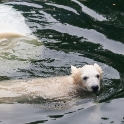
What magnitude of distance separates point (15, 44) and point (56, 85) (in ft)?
6.78

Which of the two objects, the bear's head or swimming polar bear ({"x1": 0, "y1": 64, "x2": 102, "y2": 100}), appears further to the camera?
swimming polar bear ({"x1": 0, "y1": 64, "x2": 102, "y2": 100})

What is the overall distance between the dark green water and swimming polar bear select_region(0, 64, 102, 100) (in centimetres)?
30

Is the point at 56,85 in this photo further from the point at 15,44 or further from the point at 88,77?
the point at 15,44

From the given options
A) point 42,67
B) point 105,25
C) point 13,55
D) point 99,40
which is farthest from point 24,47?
point 105,25

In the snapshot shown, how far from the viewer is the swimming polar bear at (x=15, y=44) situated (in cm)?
749

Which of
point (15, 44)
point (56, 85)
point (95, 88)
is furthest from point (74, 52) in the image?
point (95, 88)

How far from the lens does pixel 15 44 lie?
8.38 m

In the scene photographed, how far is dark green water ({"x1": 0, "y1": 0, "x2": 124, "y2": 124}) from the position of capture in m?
6.04

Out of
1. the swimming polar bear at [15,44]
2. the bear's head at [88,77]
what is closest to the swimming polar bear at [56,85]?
the bear's head at [88,77]

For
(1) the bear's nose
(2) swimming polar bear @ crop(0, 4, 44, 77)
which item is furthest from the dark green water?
(1) the bear's nose

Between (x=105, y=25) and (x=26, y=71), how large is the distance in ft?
9.85

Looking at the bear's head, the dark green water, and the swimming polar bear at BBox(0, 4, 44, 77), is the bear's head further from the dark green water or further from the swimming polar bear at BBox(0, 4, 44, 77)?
the swimming polar bear at BBox(0, 4, 44, 77)

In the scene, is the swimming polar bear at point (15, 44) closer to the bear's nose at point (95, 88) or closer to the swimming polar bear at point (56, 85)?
the swimming polar bear at point (56, 85)

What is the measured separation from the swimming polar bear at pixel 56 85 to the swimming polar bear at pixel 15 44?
1.89ft
